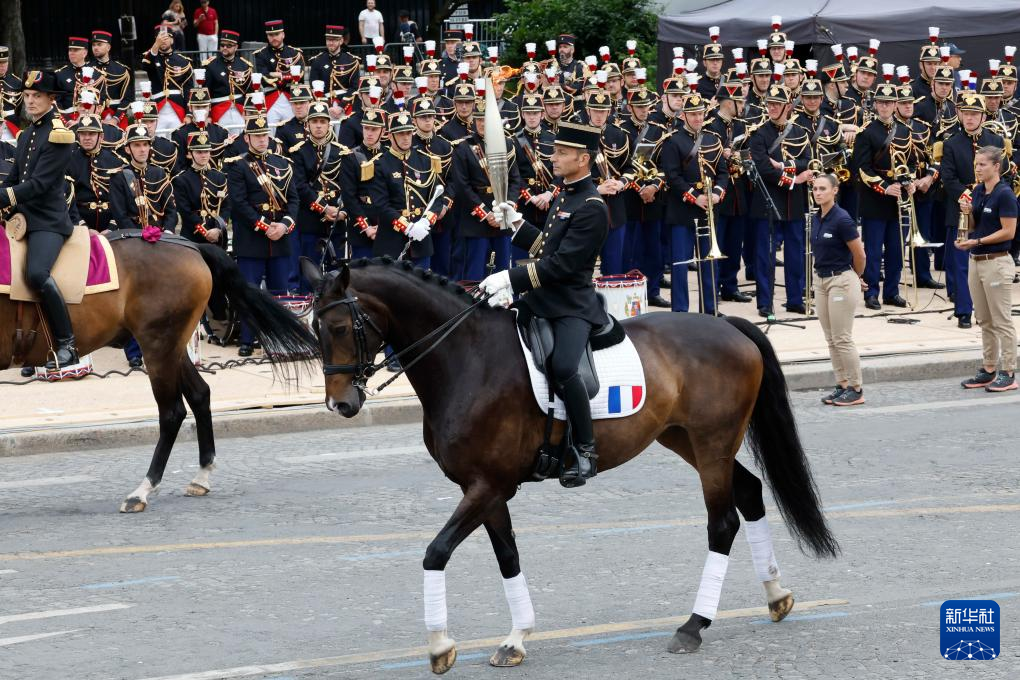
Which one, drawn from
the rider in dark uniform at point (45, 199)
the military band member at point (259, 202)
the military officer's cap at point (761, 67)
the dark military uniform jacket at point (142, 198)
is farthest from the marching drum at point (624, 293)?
the rider in dark uniform at point (45, 199)

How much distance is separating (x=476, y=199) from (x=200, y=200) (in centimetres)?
305

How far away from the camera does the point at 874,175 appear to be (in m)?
19.1

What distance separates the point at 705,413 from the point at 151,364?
5051mm

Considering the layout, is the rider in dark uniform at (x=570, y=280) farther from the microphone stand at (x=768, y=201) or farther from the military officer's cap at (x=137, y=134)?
the microphone stand at (x=768, y=201)

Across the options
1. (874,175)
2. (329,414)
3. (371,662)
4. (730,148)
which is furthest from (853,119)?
(371,662)

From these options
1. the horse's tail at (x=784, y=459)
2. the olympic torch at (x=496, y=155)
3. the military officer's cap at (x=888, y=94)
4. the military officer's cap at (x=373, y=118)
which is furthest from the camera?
the military officer's cap at (x=888, y=94)

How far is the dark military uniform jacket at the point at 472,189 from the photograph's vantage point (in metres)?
17.1

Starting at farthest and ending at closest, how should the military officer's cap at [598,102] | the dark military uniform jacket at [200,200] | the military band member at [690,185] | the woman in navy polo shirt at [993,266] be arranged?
the military band member at [690,185] < the military officer's cap at [598,102] < the dark military uniform jacket at [200,200] < the woman in navy polo shirt at [993,266]

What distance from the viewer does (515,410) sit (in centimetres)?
739

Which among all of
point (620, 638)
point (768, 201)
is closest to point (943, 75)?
point (768, 201)

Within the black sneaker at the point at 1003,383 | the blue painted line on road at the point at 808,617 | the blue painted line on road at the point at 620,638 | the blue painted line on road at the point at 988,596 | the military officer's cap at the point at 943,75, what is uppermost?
the military officer's cap at the point at 943,75

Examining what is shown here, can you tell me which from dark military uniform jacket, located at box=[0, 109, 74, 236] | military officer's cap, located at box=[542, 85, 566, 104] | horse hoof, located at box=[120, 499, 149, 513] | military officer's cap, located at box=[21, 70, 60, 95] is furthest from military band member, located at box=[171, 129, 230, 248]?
horse hoof, located at box=[120, 499, 149, 513]

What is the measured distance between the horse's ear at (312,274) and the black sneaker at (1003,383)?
8.97 metres

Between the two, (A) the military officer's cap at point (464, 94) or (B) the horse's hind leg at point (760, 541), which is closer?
(B) the horse's hind leg at point (760, 541)
